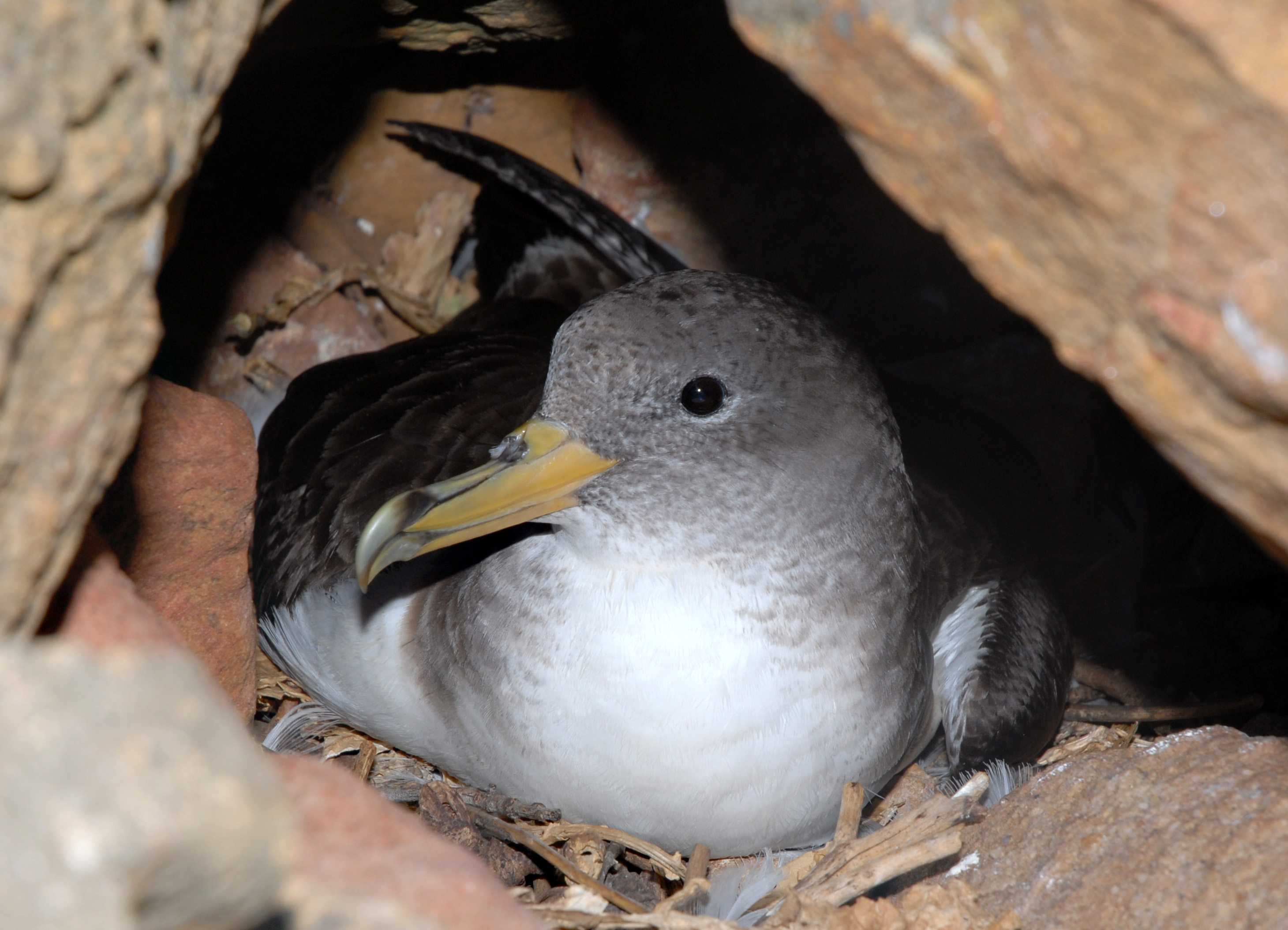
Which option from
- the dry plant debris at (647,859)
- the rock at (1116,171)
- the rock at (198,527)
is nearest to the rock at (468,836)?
the dry plant debris at (647,859)

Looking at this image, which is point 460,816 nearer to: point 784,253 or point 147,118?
point 147,118

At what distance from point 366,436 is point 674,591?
129cm

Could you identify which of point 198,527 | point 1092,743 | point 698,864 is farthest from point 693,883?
point 1092,743

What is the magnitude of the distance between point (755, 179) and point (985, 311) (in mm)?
1053

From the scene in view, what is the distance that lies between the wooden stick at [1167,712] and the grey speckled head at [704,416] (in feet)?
4.93

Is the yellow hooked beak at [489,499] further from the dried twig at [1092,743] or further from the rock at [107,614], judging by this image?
the dried twig at [1092,743]

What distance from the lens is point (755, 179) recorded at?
4.41 meters

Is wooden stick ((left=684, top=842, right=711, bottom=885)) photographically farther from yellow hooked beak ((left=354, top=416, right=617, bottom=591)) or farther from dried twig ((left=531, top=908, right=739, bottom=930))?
yellow hooked beak ((left=354, top=416, right=617, bottom=591))

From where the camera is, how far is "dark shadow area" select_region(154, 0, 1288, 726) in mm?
3949

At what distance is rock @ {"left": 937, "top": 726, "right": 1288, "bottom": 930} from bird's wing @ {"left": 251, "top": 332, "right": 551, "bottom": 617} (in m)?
1.51

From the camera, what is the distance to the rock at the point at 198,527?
251 centimetres

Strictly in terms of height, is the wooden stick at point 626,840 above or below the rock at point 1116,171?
below

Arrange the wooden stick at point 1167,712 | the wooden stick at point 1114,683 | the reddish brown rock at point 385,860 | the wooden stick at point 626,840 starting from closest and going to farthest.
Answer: the reddish brown rock at point 385,860
the wooden stick at point 626,840
the wooden stick at point 1167,712
the wooden stick at point 1114,683

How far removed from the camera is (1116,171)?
1.58 m
